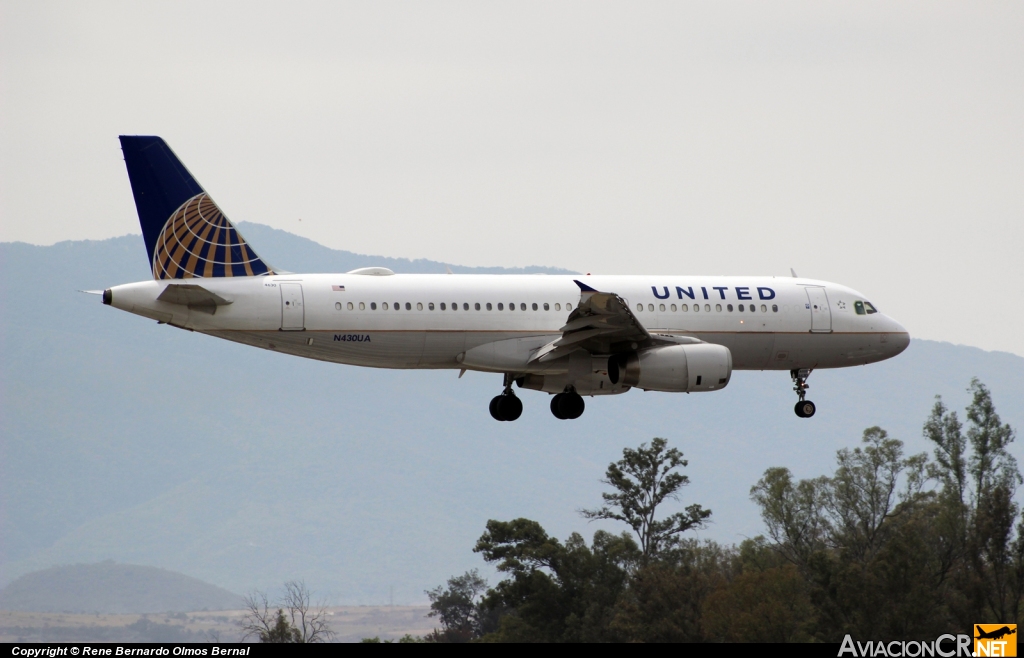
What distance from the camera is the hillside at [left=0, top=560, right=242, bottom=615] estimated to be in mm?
170750

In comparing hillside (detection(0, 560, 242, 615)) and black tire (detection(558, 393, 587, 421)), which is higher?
hillside (detection(0, 560, 242, 615))

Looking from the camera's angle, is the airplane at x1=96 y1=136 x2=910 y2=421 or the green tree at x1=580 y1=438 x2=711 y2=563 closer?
the airplane at x1=96 y1=136 x2=910 y2=421

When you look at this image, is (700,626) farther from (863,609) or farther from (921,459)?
(921,459)

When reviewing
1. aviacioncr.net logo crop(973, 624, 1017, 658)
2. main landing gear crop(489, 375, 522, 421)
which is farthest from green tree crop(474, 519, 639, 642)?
main landing gear crop(489, 375, 522, 421)

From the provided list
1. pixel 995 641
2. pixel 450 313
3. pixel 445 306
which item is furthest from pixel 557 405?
pixel 995 641

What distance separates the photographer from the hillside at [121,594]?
171m

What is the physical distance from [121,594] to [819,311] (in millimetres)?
150935

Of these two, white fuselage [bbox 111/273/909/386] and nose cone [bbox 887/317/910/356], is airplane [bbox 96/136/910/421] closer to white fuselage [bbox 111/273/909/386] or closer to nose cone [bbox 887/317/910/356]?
white fuselage [bbox 111/273/909/386]

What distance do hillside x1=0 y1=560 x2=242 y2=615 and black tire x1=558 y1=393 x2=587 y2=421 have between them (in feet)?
428

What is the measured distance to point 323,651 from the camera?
112 feet

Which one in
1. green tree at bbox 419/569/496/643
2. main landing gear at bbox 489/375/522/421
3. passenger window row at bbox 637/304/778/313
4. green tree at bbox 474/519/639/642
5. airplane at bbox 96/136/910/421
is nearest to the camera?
airplane at bbox 96/136/910/421

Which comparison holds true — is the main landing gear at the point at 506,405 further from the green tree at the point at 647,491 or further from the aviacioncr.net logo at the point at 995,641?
the green tree at the point at 647,491

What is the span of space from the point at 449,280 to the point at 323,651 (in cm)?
1086

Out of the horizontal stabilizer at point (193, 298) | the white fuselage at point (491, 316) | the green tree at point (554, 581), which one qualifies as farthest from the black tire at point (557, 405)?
the green tree at point (554, 581)
